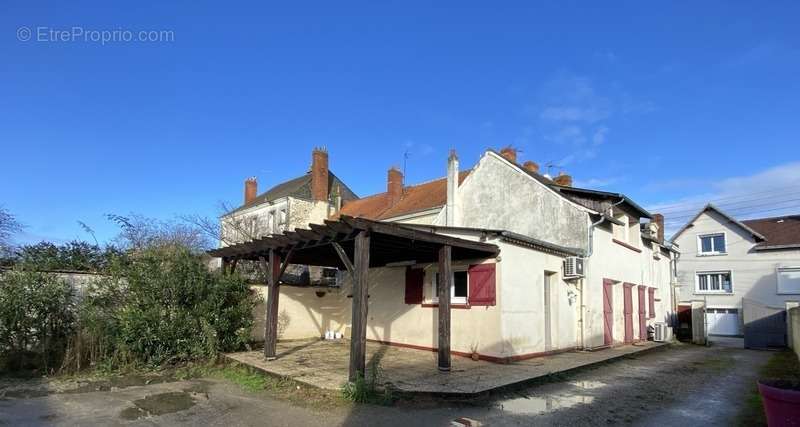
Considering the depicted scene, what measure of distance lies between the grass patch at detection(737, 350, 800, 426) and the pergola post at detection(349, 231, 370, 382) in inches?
207

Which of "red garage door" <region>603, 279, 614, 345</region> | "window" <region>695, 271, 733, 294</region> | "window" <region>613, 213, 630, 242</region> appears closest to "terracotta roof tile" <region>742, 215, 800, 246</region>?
"window" <region>695, 271, 733, 294</region>

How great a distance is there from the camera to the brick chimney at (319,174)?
2731 centimetres

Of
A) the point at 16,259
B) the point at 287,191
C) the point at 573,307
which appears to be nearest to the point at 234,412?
the point at 16,259

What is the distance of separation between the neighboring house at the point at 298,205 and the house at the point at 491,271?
10.1 metres

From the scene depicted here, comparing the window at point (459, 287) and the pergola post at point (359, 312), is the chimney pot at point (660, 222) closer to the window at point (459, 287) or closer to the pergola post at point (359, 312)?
the window at point (459, 287)

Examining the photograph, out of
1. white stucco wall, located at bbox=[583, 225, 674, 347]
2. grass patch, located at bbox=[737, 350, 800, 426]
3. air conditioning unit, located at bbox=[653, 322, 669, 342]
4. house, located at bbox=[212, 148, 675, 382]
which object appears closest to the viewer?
grass patch, located at bbox=[737, 350, 800, 426]

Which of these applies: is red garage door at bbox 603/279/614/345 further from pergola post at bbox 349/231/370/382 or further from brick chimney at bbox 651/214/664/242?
brick chimney at bbox 651/214/664/242

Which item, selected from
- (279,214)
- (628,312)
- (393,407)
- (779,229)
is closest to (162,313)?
(393,407)

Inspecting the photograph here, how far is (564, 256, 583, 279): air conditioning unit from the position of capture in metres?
12.1

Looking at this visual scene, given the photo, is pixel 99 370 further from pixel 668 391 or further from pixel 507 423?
pixel 668 391

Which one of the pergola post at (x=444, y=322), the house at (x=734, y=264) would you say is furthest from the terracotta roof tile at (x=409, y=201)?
the house at (x=734, y=264)

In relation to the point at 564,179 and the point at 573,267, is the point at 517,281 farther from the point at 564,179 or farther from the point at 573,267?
the point at 564,179

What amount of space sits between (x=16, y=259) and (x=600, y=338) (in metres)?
14.3

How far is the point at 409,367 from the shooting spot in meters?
9.13
